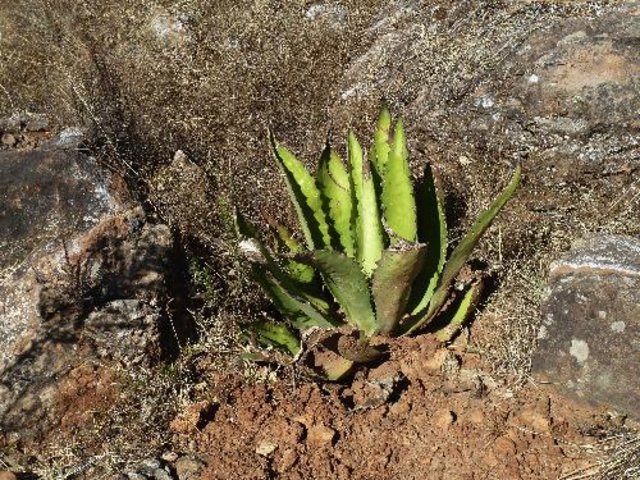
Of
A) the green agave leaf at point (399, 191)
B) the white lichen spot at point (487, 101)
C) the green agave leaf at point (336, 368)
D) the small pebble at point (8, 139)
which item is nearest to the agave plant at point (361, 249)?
the green agave leaf at point (399, 191)

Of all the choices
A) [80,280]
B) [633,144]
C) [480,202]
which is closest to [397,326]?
[480,202]

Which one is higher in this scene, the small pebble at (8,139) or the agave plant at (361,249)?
the small pebble at (8,139)

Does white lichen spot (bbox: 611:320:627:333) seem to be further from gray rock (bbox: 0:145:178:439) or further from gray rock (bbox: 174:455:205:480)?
gray rock (bbox: 0:145:178:439)

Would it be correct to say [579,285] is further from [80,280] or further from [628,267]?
[80,280]

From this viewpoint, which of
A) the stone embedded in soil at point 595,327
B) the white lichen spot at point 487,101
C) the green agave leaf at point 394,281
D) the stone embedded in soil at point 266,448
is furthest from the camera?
the white lichen spot at point 487,101

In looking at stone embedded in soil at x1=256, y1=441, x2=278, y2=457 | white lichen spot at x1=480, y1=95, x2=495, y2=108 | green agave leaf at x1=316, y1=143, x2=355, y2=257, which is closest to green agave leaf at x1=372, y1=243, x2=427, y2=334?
green agave leaf at x1=316, y1=143, x2=355, y2=257

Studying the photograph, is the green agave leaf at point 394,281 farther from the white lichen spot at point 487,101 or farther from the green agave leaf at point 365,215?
the white lichen spot at point 487,101

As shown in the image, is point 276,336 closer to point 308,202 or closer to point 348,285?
point 348,285
